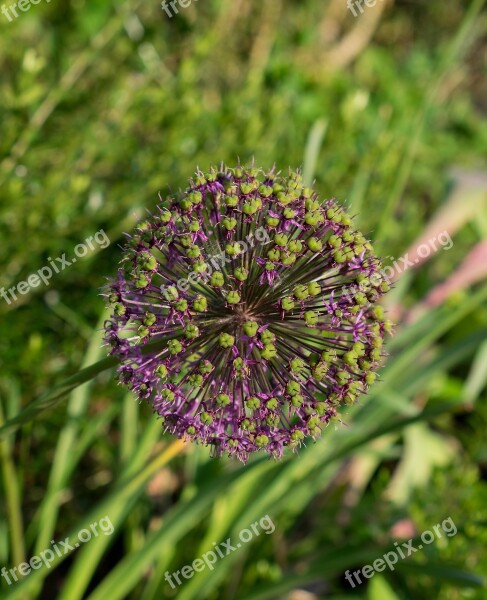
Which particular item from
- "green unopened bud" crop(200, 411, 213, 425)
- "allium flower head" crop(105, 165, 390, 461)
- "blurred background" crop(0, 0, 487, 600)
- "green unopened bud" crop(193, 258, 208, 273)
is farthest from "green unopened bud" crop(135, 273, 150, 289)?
"blurred background" crop(0, 0, 487, 600)

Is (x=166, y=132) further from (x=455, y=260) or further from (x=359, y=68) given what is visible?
(x=359, y=68)

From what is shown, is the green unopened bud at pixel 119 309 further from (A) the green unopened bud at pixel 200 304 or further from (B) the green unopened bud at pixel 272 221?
(B) the green unopened bud at pixel 272 221

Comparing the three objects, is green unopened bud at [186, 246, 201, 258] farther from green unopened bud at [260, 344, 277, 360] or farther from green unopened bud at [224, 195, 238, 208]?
green unopened bud at [260, 344, 277, 360]

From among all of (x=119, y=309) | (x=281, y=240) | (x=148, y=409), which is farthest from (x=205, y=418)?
(x=148, y=409)

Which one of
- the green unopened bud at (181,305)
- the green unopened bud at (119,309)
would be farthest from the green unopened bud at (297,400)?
the green unopened bud at (119,309)

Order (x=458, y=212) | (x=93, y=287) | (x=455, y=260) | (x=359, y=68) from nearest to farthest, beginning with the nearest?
(x=93, y=287) < (x=458, y=212) < (x=455, y=260) < (x=359, y=68)

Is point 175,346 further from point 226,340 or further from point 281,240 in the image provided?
point 281,240

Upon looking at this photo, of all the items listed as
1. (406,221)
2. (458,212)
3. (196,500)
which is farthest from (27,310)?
(406,221)
